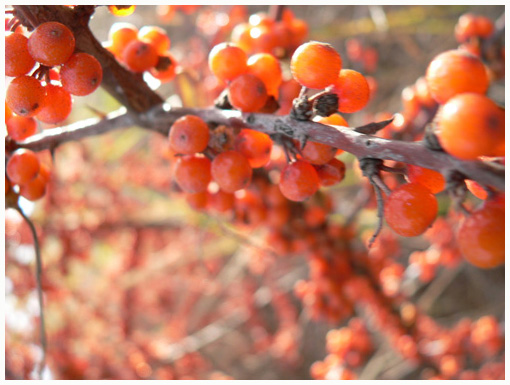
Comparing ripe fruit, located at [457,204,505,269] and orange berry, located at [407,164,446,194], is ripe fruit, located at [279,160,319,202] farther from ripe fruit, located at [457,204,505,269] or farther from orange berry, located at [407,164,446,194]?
ripe fruit, located at [457,204,505,269]

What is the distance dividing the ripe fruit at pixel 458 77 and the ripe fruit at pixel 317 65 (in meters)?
0.17

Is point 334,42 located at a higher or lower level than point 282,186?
lower

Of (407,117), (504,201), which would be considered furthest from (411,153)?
(407,117)

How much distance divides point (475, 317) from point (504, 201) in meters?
2.57

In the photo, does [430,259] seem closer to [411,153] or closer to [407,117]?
[407,117]

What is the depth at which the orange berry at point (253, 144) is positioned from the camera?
0.80m

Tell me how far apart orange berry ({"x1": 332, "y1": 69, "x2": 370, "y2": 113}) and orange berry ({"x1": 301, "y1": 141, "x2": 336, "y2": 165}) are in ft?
0.24

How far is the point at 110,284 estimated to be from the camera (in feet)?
8.34

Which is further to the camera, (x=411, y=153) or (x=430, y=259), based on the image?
(x=430, y=259)

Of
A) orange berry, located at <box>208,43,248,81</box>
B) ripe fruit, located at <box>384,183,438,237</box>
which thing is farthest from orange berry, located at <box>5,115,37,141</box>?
ripe fruit, located at <box>384,183,438,237</box>

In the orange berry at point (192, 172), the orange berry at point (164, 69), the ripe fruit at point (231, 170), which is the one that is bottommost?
the orange berry at point (192, 172)

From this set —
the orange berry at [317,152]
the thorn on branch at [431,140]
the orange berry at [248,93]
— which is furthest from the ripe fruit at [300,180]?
the thorn on branch at [431,140]

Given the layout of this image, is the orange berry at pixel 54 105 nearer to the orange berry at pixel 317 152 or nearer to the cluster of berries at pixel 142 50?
the cluster of berries at pixel 142 50

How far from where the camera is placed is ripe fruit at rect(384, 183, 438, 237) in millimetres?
564
